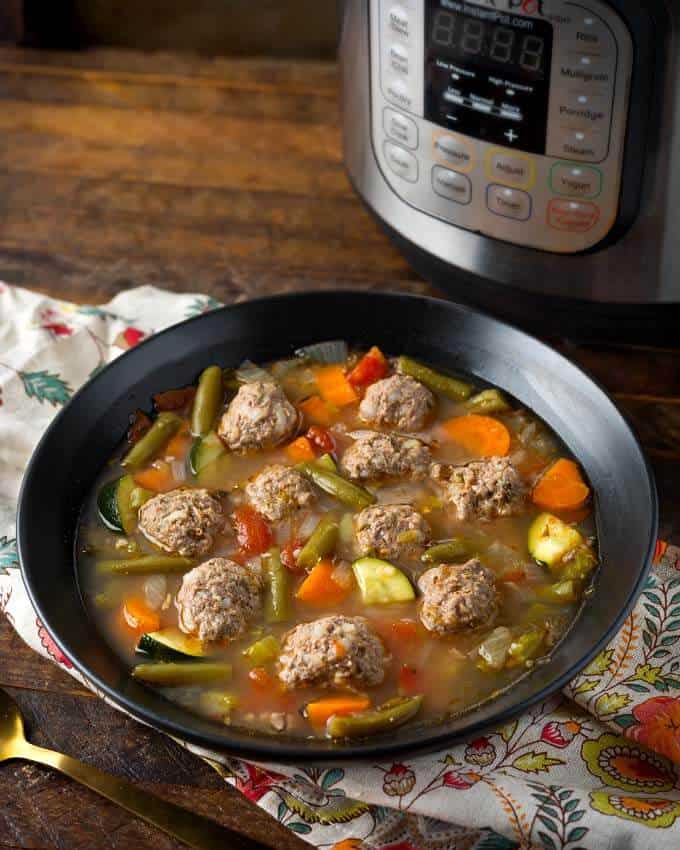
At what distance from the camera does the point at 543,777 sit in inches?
84.4

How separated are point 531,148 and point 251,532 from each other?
1.09 m

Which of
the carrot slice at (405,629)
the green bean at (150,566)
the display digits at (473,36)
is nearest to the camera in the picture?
the carrot slice at (405,629)

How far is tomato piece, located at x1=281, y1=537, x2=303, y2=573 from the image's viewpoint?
7.54 feet

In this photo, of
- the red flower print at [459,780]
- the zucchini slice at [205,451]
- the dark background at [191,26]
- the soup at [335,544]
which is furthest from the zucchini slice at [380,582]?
the dark background at [191,26]

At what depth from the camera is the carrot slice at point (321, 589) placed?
2246mm

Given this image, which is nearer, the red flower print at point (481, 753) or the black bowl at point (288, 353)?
the black bowl at point (288, 353)

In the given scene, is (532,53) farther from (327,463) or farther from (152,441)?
(152,441)

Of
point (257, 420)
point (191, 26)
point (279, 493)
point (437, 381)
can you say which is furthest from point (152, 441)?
point (191, 26)

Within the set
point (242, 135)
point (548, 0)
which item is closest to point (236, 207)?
point (242, 135)

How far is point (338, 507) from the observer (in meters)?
2.44

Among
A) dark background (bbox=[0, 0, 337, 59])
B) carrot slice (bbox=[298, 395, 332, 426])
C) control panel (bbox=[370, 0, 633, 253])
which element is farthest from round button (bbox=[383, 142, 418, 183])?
dark background (bbox=[0, 0, 337, 59])

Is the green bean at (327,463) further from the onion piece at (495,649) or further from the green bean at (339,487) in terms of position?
the onion piece at (495,649)

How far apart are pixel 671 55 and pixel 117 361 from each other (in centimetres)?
138

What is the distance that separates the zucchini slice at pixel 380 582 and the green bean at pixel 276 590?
5.7 inches
